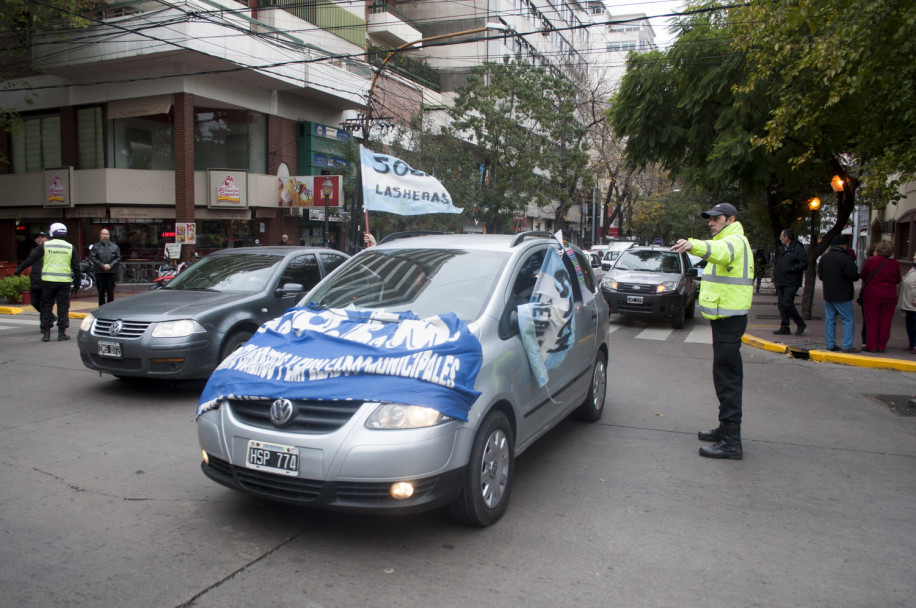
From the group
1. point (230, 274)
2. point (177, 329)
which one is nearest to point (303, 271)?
point (230, 274)

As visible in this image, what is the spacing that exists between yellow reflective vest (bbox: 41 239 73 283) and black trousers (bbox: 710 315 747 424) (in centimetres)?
976

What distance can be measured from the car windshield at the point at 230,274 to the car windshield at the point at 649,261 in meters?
9.33

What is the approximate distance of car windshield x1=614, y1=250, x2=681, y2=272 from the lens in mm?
15102

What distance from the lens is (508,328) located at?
4520mm

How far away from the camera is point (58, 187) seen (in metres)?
24.5

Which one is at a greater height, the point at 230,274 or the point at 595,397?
the point at 230,274

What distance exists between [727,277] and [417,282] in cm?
256

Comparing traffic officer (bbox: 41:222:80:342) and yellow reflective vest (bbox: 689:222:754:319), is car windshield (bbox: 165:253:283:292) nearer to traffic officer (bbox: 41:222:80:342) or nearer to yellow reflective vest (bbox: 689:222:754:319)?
traffic officer (bbox: 41:222:80:342)

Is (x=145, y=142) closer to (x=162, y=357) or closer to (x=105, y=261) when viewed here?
(x=105, y=261)

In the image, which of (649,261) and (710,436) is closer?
(710,436)

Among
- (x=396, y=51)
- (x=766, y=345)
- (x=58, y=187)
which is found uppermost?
(x=396, y=51)

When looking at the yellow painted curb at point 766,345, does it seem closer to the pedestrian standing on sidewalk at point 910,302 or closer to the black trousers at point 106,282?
the pedestrian standing on sidewalk at point 910,302

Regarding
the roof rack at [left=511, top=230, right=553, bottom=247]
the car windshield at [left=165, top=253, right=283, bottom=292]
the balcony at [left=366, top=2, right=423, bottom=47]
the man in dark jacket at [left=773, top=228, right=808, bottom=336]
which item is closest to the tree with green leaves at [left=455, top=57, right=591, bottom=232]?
the balcony at [left=366, top=2, right=423, bottom=47]

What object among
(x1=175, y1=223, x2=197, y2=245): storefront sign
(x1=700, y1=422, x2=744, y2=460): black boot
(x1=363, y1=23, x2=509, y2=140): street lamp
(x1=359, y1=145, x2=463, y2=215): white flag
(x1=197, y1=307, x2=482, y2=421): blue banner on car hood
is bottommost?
(x1=700, y1=422, x2=744, y2=460): black boot
